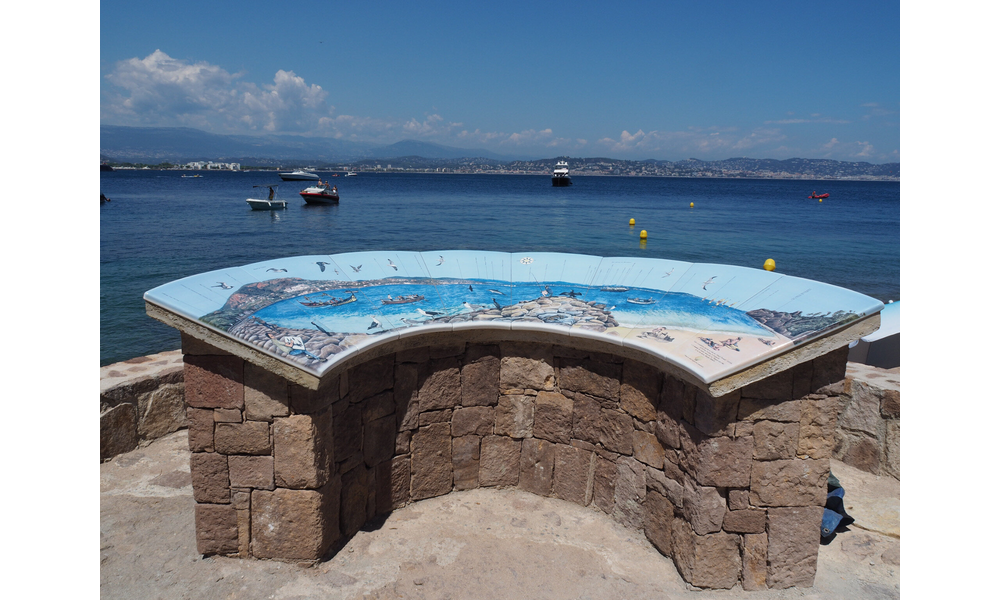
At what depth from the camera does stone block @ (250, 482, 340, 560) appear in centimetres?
441

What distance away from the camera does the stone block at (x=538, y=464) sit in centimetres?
558

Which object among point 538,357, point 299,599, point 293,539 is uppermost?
point 538,357

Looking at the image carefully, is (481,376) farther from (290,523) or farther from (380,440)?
(290,523)

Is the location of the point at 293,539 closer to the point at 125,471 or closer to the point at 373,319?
the point at 373,319

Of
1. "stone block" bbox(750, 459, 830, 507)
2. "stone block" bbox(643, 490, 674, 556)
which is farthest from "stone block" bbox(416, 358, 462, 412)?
"stone block" bbox(750, 459, 830, 507)

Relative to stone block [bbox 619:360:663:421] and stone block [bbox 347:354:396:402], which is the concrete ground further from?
stone block [bbox 347:354:396:402]

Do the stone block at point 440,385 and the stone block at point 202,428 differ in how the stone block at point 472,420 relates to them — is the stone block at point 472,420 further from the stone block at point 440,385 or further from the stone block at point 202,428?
the stone block at point 202,428

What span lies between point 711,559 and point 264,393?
3652mm

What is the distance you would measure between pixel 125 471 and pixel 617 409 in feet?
16.9

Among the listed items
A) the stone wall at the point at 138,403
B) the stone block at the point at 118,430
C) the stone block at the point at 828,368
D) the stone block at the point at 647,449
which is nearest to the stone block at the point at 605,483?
the stone block at the point at 647,449

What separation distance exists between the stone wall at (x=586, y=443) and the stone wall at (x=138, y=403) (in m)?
2.51

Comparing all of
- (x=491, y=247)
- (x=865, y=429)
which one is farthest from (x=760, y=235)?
(x=865, y=429)

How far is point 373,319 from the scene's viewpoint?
15.9 ft
